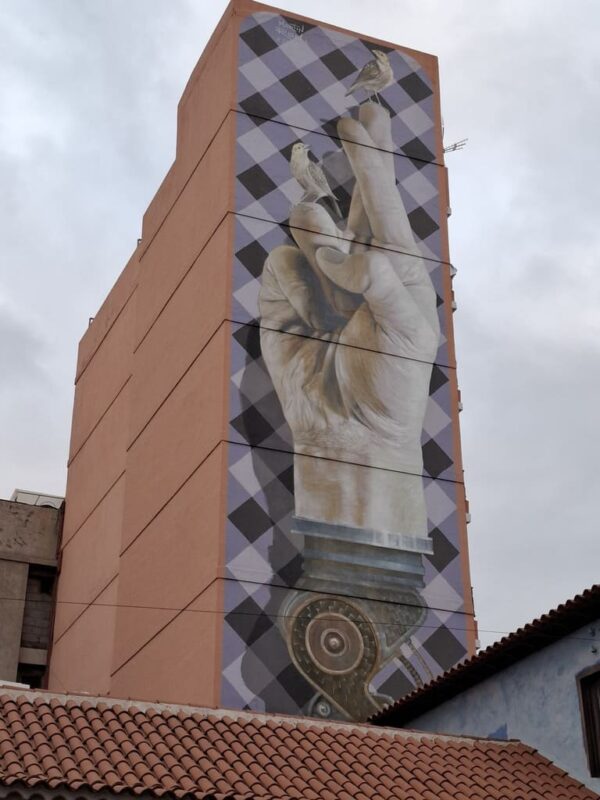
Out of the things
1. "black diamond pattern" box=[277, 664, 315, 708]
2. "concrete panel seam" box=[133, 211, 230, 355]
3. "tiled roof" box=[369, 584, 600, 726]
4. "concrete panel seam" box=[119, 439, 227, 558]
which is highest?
"concrete panel seam" box=[133, 211, 230, 355]

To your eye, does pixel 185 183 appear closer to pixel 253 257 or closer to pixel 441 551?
pixel 253 257

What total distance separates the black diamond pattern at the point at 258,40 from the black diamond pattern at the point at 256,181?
337 cm

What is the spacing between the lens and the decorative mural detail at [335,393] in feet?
100.0

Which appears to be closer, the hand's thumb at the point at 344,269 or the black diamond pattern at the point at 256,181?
the hand's thumb at the point at 344,269

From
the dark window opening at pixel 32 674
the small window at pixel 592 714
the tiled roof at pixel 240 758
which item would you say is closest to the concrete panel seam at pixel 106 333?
the dark window opening at pixel 32 674

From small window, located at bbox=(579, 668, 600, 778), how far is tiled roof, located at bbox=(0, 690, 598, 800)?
0.46 meters

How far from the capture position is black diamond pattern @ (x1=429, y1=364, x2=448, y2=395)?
1357 inches

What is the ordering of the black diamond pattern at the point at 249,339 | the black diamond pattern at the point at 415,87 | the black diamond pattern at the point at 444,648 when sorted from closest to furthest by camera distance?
the black diamond pattern at the point at 444,648, the black diamond pattern at the point at 249,339, the black diamond pattern at the point at 415,87

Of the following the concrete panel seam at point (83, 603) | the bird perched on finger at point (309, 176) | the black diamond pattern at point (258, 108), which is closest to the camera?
the bird perched on finger at point (309, 176)

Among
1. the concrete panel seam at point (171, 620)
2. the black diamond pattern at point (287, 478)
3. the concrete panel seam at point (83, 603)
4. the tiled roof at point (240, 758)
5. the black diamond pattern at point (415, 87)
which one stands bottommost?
the tiled roof at point (240, 758)

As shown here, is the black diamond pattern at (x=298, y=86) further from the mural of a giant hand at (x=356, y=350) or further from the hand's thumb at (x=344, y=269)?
the hand's thumb at (x=344, y=269)

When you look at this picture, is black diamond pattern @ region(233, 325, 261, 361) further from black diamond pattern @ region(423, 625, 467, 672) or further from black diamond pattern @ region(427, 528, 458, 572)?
black diamond pattern @ region(423, 625, 467, 672)


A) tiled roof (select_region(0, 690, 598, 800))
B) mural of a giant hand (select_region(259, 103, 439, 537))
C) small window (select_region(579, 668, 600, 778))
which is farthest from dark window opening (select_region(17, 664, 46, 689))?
small window (select_region(579, 668, 600, 778))

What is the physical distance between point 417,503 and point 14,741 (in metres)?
16.1
